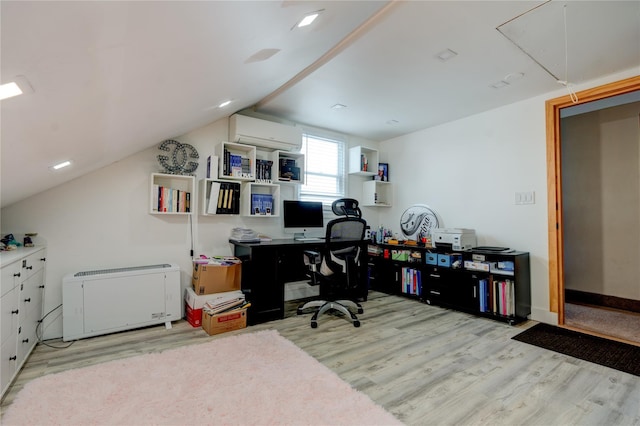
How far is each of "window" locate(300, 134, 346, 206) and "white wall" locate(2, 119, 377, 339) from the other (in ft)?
4.17

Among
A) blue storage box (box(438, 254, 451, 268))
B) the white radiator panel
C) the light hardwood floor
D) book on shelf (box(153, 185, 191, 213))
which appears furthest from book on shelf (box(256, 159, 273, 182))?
blue storage box (box(438, 254, 451, 268))

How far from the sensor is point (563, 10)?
188 cm

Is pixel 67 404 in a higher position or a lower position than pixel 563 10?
lower

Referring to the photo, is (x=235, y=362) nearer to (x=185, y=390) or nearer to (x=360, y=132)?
(x=185, y=390)

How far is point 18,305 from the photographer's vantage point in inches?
75.7

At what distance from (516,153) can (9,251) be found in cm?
485

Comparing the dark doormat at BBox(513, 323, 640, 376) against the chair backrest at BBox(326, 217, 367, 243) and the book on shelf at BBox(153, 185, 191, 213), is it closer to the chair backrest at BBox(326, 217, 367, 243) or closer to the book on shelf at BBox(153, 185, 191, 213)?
the chair backrest at BBox(326, 217, 367, 243)

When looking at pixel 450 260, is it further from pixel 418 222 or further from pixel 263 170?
pixel 263 170

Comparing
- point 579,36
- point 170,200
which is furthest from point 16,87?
point 579,36

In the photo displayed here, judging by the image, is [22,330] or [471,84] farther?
[471,84]

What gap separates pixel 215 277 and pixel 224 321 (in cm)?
46

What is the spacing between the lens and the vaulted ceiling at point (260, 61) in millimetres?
882

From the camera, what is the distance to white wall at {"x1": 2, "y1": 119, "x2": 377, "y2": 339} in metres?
2.59

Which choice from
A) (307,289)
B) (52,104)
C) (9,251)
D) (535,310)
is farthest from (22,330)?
(535,310)
